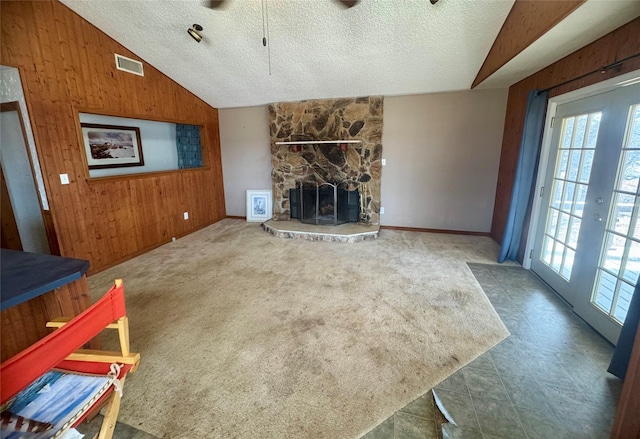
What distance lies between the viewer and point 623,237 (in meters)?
2.09

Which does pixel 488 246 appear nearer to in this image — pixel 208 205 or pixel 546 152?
pixel 546 152

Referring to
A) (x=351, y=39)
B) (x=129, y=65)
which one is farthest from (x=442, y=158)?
(x=129, y=65)

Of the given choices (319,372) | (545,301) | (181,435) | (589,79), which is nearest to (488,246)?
(545,301)

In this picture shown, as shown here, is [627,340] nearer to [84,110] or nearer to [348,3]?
[348,3]

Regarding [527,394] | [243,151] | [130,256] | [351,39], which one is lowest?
[527,394]

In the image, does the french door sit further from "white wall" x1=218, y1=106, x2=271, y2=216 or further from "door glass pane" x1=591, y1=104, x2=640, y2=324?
"white wall" x1=218, y1=106, x2=271, y2=216

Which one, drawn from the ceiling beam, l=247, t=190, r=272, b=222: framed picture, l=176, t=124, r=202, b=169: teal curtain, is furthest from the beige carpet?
the ceiling beam

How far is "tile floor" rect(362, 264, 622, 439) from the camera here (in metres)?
1.49

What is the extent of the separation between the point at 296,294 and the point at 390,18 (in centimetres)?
310

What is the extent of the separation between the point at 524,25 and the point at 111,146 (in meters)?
5.12

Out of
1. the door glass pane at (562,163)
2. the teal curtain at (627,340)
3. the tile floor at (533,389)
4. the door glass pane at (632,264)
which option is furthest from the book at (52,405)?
the door glass pane at (562,163)

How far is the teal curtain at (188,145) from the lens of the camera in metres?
4.99

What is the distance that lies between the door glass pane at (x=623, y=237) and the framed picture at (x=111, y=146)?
217 inches

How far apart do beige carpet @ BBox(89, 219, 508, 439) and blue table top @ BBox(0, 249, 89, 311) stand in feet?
2.97
